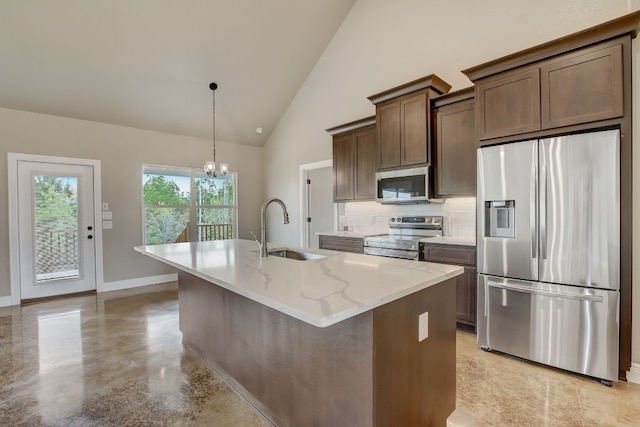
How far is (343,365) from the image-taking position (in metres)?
1.41

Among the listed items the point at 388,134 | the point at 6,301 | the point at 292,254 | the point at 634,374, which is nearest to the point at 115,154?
the point at 6,301

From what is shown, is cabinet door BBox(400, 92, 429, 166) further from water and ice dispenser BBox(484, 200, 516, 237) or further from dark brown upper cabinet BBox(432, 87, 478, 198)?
water and ice dispenser BBox(484, 200, 516, 237)

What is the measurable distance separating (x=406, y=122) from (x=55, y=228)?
525 centimetres

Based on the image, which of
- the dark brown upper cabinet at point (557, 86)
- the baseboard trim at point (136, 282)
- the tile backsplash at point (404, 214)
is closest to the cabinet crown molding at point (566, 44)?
the dark brown upper cabinet at point (557, 86)

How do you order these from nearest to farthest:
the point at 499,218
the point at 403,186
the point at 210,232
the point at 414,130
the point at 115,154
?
the point at 499,218
the point at 414,130
the point at 403,186
the point at 115,154
the point at 210,232

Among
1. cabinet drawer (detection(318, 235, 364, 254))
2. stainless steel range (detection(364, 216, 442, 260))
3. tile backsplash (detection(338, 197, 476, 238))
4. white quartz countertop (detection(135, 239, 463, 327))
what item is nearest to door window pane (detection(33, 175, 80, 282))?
white quartz countertop (detection(135, 239, 463, 327))

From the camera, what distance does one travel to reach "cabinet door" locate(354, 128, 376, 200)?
4305 mm

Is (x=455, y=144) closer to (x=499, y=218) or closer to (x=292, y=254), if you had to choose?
(x=499, y=218)

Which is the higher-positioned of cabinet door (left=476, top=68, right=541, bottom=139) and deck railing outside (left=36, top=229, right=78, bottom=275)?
cabinet door (left=476, top=68, right=541, bottom=139)

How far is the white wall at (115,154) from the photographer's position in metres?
4.36

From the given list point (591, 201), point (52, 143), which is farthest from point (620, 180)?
point (52, 143)

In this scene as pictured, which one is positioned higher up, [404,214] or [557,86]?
[557,86]

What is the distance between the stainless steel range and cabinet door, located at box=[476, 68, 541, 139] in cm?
130

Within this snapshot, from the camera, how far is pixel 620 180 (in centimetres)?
217
